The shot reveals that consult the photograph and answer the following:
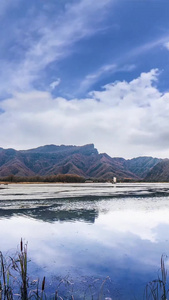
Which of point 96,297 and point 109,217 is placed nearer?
point 96,297

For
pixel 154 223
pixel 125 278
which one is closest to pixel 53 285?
pixel 125 278

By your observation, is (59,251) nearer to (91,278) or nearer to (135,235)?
(91,278)

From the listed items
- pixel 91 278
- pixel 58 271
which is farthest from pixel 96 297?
pixel 58 271

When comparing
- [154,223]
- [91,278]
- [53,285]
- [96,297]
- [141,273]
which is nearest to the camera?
[96,297]

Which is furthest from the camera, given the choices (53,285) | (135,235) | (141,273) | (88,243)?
(135,235)

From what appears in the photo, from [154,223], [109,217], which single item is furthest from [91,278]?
[109,217]

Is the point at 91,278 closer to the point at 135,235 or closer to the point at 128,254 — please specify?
the point at 128,254

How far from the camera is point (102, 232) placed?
1623cm

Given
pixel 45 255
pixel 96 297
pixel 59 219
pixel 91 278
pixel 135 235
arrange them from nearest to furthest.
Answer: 1. pixel 96 297
2. pixel 91 278
3. pixel 45 255
4. pixel 135 235
5. pixel 59 219

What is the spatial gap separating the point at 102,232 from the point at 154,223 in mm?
5070

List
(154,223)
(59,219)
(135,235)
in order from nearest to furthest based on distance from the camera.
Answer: (135,235) < (154,223) < (59,219)

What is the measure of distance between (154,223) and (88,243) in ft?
24.7

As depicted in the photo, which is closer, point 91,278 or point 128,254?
point 91,278

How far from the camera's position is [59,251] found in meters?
12.1
